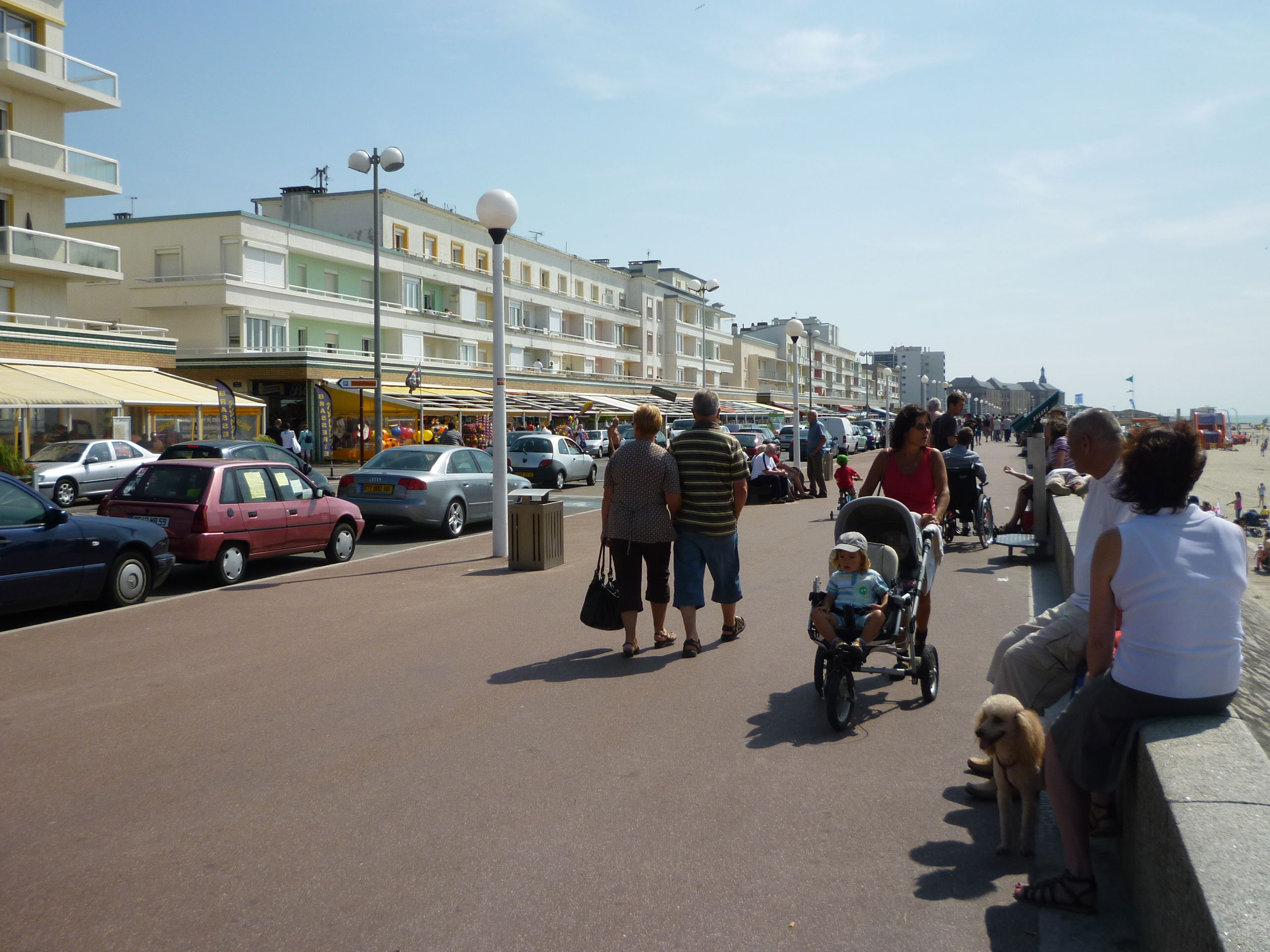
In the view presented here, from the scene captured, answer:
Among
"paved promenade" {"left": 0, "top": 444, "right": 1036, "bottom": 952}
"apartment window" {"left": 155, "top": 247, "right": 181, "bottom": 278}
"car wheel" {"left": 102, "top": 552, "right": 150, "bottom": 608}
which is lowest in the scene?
"paved promenade" {"left": 0, "top": 444, "right": 1036, "bottom": 952}

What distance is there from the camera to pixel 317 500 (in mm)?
12461

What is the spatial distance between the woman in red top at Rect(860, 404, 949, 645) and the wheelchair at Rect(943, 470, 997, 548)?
648cm

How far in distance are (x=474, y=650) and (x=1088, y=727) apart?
4940mm

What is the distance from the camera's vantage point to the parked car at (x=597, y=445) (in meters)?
44.6

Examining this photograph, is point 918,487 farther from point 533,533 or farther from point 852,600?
point 533,533

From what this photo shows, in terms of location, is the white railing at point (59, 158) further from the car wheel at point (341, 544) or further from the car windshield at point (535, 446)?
the car wheel at point (341, 544)

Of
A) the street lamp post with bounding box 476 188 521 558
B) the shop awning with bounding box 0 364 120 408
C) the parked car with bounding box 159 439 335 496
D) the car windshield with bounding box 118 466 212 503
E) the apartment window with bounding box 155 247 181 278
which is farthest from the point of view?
the apartment window with bounding box 155 247 181 278

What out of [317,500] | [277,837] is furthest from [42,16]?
[277,837]

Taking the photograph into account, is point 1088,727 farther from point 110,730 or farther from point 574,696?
point 110,730

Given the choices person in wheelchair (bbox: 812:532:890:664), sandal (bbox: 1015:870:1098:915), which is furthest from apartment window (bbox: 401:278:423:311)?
sandal (bbox: 1015:870:1098:915)

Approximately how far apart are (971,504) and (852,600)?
27.8 feet

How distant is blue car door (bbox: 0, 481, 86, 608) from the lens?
8.37 m

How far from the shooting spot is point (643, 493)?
7.25m

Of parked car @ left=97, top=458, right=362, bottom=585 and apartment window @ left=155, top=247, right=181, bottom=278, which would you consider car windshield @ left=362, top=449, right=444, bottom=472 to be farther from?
apartment window @ left=155, top=247, right=181, bottom=278
